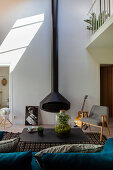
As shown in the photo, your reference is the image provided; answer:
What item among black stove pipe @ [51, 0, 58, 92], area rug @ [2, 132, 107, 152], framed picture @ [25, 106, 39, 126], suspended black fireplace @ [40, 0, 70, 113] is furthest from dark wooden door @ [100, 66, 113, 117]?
framed picture @ [25, 106, 39, 126]

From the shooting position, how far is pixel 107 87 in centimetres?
534

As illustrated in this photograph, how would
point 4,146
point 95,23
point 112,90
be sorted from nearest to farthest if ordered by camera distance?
point 4,146 < point 95,23 < point 112,90

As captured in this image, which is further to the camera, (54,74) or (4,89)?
(4,89)

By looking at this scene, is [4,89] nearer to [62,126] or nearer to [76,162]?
[62,126]

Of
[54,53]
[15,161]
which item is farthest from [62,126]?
[54,53]

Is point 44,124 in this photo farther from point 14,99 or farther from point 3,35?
point 3,35

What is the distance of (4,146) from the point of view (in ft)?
3.81

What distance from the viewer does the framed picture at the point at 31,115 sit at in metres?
4.23

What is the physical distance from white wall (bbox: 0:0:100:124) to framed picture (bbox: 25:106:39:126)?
18 cm

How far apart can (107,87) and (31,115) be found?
3218 mm

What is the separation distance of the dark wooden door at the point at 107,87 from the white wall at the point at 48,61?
118 centimetres

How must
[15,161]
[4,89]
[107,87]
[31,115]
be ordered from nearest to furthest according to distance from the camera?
1. [15,161]
2. [31,115]
3. [107,87]
4. [4,89]

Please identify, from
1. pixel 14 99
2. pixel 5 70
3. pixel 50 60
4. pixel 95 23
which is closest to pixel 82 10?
pixel 95 23

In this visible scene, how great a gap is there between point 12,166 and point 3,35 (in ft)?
14.1
